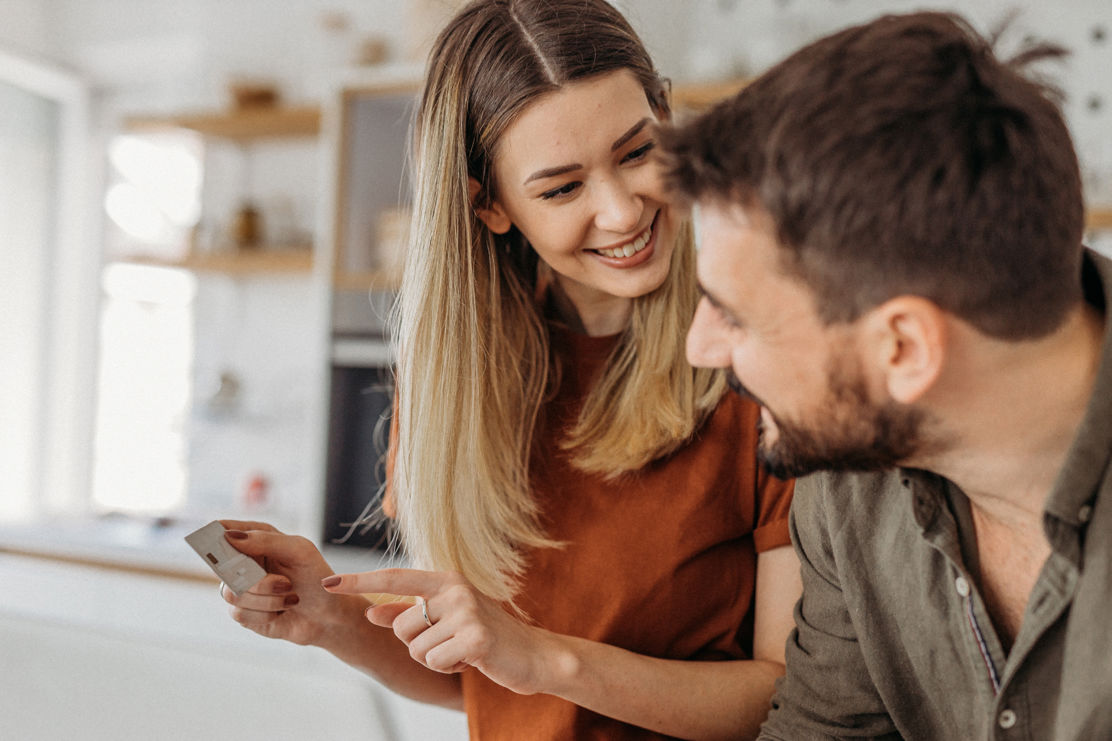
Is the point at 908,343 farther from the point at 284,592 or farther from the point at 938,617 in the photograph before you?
the point at 284,592

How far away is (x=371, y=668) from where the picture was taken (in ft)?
3.90

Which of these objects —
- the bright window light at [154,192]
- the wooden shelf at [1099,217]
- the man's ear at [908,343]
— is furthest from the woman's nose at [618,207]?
the bright window light at [154,192]

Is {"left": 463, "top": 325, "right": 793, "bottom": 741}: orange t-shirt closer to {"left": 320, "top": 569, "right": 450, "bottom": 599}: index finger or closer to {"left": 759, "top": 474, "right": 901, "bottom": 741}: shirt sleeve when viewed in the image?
{"left": 759, "top": 474, "right": 901, "bottom": 741}: shirt sleeve

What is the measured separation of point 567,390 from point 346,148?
1.73 meters

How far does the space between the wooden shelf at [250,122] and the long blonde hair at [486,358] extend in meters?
1.98

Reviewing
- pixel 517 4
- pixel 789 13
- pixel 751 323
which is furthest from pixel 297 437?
pixel 751 323

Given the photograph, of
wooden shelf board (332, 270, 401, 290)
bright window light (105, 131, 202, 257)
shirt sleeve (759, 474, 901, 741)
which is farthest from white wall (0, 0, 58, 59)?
shirt sleeve (759, 474, 901, 741)

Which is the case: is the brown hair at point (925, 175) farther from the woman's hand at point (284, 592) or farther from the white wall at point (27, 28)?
the white wall at point (27, 28)

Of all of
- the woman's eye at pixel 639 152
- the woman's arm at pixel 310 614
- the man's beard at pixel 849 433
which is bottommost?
the woman's arm at pixel 310 614

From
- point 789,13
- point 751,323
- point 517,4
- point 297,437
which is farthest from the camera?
point 297,437

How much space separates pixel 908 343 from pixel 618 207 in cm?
40

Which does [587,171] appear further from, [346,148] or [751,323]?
[346,148]

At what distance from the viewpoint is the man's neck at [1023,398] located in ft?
2.41

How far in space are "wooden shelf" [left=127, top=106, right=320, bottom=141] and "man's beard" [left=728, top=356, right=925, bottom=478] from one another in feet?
8.21
